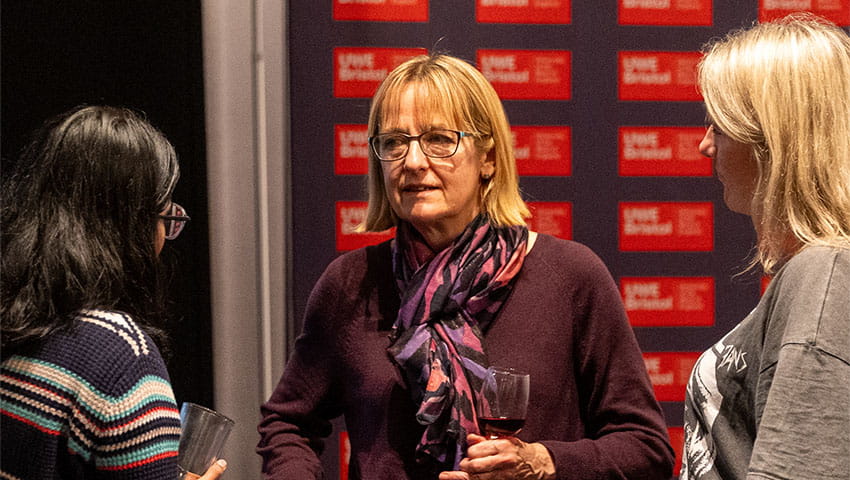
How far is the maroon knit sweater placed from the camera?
1.94 metres

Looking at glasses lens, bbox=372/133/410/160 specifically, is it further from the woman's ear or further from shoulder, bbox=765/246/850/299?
shoulder, bbox=765/246/850/299

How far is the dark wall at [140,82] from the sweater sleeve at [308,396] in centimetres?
66

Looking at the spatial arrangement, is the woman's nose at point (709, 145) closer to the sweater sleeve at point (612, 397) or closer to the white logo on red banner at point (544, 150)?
the sweater sleeve at point (612, 397)

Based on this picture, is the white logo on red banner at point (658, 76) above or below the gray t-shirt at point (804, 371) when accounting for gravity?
above

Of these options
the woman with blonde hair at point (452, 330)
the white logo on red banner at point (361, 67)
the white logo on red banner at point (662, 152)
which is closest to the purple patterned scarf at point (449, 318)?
the woman with blonde hair at point (452, 330)

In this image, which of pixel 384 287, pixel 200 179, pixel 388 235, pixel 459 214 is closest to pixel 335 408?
pixel 384 287

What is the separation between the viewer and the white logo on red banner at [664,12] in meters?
2.89

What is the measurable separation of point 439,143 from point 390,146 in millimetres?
126

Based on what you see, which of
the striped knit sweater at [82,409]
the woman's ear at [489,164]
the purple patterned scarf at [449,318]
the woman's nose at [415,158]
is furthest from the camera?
the woman's ear at [489,164]

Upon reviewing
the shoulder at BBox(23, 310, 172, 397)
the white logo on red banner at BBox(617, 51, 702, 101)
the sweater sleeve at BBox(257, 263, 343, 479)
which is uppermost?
the white logo on red banner at BBox(617, 51, 702, 101)

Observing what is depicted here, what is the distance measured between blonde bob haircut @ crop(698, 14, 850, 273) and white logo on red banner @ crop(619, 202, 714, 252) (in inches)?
63.0

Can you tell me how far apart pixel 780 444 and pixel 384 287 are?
3.89 ft

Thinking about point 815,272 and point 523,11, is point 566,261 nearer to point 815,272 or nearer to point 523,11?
point 815,272

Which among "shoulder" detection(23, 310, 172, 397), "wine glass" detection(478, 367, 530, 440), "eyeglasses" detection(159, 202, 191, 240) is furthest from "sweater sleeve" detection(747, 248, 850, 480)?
"eyeglasses" detection(159, 202, 191, 240)
